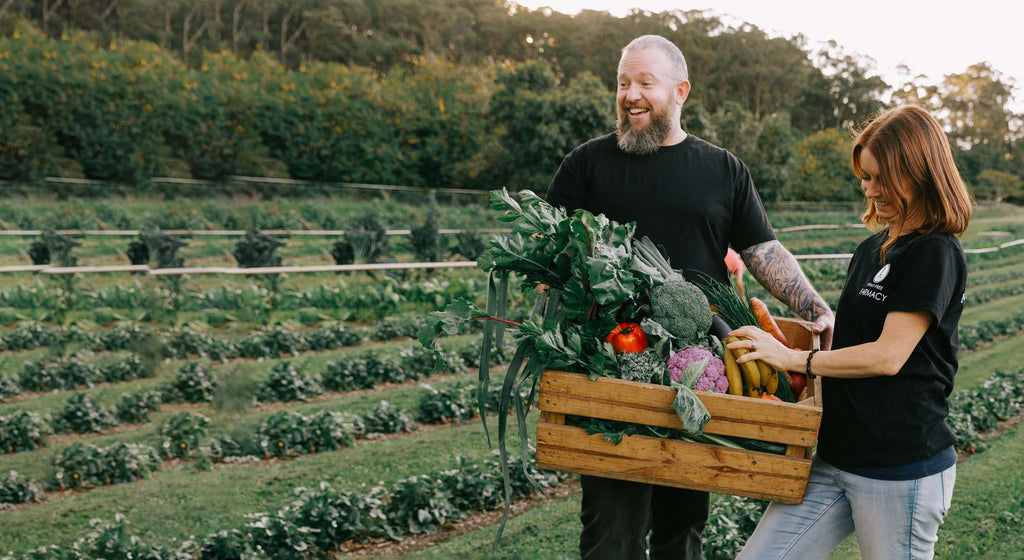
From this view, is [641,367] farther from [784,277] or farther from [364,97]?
[364,97]

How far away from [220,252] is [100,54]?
4.78 metres

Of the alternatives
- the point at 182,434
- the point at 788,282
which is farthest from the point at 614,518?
the point at 182,434

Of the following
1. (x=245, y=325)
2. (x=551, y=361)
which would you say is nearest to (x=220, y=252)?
(x=245, y=325)

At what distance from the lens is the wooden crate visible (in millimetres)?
1861

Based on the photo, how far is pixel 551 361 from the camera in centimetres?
200

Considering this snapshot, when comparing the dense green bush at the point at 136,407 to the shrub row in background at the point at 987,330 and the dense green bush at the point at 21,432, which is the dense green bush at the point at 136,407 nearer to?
the dense green bush at the point at 21,432

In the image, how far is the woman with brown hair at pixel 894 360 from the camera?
1857mm

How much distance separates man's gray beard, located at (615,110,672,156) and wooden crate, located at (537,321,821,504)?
1.04 m

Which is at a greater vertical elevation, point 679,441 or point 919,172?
point 919,172

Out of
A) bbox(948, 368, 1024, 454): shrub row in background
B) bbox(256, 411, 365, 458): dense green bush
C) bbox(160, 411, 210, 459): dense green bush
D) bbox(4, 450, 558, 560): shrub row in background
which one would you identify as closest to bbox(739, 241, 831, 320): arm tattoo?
bbox(4, 450, 558, 560): shrub row in background

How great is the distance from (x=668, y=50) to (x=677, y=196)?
49 centimetres

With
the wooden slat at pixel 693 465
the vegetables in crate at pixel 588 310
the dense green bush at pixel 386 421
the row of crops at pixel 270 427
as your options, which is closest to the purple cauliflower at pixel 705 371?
the vegetables in crate at pixel 588 310

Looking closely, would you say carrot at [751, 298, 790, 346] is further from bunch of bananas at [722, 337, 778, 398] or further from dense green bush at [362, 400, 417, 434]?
dense green bush at [362, 400, 417, 434]

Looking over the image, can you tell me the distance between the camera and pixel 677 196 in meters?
2.64
